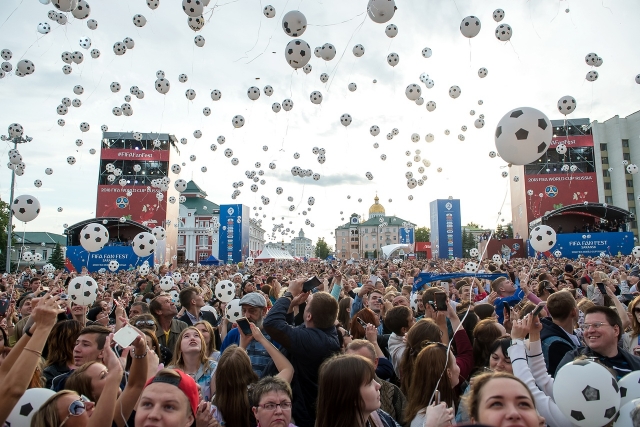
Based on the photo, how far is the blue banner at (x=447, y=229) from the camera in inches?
1638

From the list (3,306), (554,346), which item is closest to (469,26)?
(554,346)

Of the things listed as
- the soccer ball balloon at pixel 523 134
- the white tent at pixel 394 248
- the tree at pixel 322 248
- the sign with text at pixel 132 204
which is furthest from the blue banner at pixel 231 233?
the tree at pixel 322 248

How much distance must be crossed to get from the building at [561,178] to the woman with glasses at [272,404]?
4957 cm

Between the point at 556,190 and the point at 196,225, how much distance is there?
65.7m

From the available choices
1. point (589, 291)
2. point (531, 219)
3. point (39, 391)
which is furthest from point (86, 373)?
point (531, 219)

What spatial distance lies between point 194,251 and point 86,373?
84.5 meters

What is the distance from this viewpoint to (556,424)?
8.85ft

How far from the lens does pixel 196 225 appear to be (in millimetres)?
88438

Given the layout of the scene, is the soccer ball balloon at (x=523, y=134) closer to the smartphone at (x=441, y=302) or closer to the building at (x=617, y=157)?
the smartphone at (x=441, y=302)

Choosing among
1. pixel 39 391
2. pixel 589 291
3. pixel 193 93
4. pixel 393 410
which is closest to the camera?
pixel 39 391

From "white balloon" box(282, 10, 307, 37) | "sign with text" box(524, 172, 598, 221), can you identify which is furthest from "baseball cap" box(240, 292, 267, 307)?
"sign with text" box(524, 172, 598, 221)

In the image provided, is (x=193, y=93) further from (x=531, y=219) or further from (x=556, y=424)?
(x=531, y=219)

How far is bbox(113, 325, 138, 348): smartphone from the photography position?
263cm

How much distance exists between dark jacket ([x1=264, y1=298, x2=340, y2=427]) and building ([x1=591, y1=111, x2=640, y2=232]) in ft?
241
